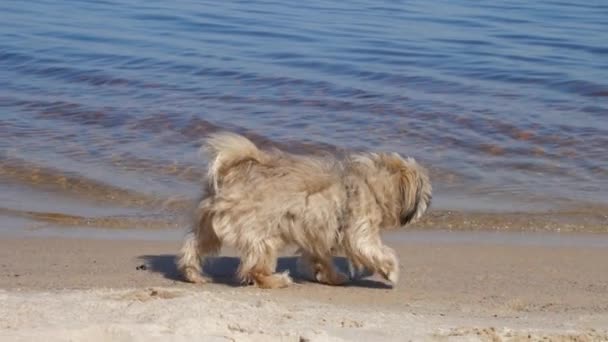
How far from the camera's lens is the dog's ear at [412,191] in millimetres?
6945

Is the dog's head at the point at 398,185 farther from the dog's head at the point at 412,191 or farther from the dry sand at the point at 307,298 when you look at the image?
the dry sand at the point at 307,298

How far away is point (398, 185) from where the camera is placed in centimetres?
695

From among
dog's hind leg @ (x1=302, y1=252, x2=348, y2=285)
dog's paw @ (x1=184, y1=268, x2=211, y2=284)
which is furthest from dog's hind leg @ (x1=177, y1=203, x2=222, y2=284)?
dog's hind leg @ (x1=302, y1=252, x2=348, y2=285)

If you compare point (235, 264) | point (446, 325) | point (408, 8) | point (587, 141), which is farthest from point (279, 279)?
point (408, 8)

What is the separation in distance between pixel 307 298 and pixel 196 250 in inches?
27.7

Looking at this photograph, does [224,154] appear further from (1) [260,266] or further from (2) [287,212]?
(1) [260,266]

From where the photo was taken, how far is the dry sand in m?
5.25

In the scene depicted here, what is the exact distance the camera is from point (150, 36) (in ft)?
56.4

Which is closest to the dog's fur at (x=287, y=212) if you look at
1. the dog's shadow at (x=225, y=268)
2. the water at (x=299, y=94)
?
the dog's shadow at (x=225, y=268)

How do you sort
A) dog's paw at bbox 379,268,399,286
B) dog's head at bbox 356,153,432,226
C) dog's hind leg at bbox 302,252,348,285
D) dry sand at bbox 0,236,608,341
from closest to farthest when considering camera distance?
dry sand at bbox 0,236,608,341, dog's paw at bbox 379,268,399,286, dog's hind leg at bbox 302,252,348,285, dog's head at bbox 356,153,432,226

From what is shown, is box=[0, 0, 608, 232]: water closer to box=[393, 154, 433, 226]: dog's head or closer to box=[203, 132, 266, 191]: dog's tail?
box=[393, 154, 433, 226]: dog's head

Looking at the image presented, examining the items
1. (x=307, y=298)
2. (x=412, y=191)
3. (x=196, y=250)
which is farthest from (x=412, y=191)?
(x=196, y=250)

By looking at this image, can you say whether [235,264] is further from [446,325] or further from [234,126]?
[234,126]

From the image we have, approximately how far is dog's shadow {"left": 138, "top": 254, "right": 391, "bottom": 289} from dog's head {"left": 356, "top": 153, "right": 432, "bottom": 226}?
1.37 ft
